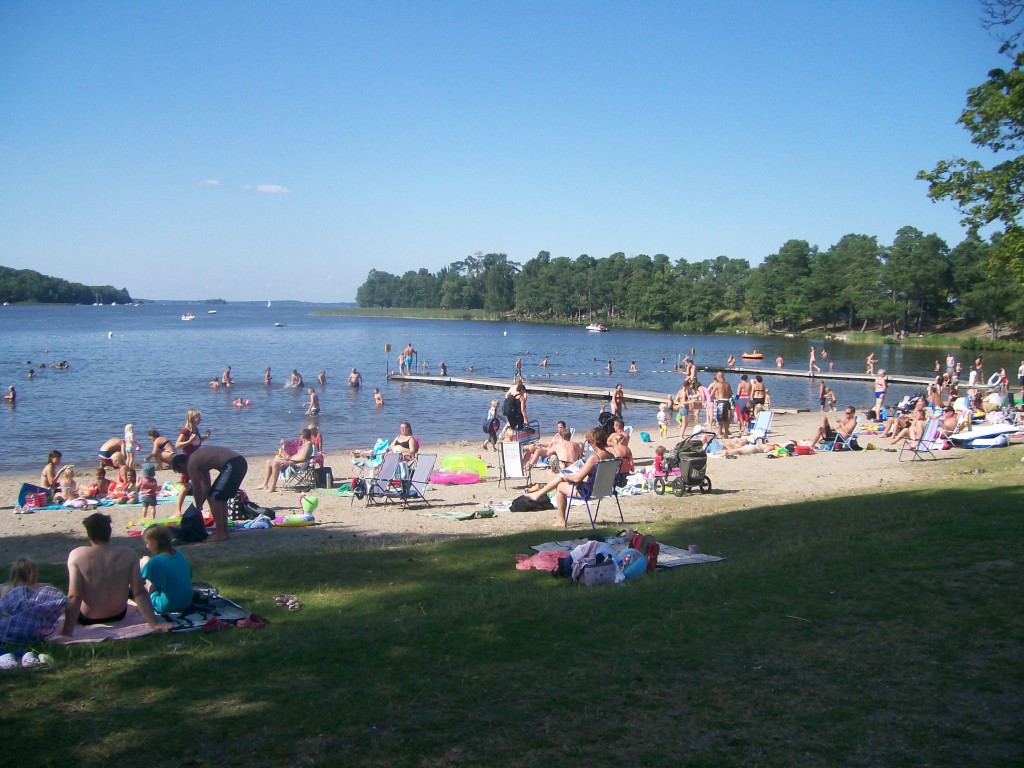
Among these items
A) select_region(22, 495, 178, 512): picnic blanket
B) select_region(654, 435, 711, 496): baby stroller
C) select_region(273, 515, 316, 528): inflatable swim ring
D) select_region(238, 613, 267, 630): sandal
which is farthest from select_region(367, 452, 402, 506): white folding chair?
select_region(238, 613, 267, 630): sandal

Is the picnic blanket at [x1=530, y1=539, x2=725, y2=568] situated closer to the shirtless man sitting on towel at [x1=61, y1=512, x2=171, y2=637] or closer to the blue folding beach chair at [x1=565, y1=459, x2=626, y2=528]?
the blue folding beach chair at [x1=565, y1=459, x2=626, y2=528]

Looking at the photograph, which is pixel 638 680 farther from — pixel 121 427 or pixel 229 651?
pixel 121 427

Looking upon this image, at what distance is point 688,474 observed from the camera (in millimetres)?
12484

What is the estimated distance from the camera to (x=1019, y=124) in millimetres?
11047

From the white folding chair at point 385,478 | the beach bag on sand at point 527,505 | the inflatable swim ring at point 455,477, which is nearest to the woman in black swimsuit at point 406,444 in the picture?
the inflatable swim ring at point 455,477

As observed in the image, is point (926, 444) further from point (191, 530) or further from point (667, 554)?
point (191, 530)

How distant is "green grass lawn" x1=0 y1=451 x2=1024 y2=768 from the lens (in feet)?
12.2

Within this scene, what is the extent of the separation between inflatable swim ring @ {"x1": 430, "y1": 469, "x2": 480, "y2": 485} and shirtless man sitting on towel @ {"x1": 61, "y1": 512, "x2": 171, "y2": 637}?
895 cm

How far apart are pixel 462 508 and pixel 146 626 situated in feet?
22.1

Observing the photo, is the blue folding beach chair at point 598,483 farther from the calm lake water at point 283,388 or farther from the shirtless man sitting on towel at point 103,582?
the calm lake water at point 283,388

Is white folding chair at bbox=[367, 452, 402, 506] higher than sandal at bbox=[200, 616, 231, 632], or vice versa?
sandal at bbox=[200, 616, 231, 632]

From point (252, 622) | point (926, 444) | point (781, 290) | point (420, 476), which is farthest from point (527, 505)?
point (781, 290)

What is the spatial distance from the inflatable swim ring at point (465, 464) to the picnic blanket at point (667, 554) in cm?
690

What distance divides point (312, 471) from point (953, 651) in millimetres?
11481
